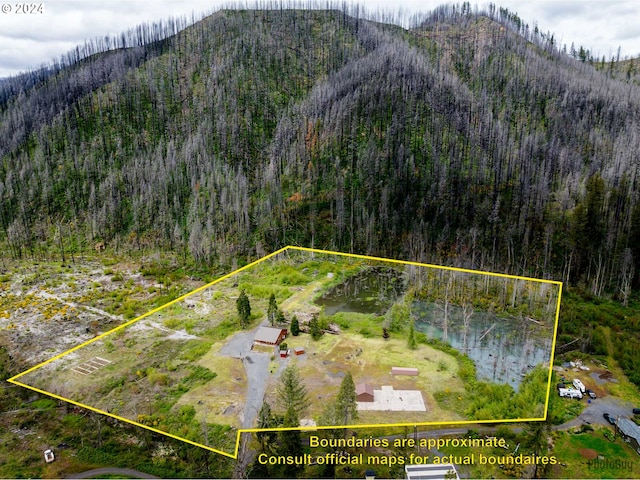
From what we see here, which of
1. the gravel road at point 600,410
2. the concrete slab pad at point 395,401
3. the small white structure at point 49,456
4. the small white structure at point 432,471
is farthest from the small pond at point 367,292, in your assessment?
the small white structure at point 49,456

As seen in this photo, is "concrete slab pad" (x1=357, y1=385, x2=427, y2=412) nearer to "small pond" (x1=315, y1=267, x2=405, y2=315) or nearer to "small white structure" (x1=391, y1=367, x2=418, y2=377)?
"small white structure" (x1=391, y1=367, x2=418, y2=377)

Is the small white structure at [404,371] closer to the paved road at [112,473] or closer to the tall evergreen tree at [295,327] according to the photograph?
the tall evergreen tree at [295,327]

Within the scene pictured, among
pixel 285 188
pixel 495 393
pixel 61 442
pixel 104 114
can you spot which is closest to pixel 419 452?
pixel 495 393

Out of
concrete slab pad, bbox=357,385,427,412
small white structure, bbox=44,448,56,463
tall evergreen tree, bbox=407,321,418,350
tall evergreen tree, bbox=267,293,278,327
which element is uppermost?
tall evergreen tree, bbox=267,293,278,327

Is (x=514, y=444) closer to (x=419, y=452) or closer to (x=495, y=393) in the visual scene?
(x=419, y=452)

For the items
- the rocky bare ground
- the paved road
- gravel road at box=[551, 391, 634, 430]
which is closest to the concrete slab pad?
the paved road
